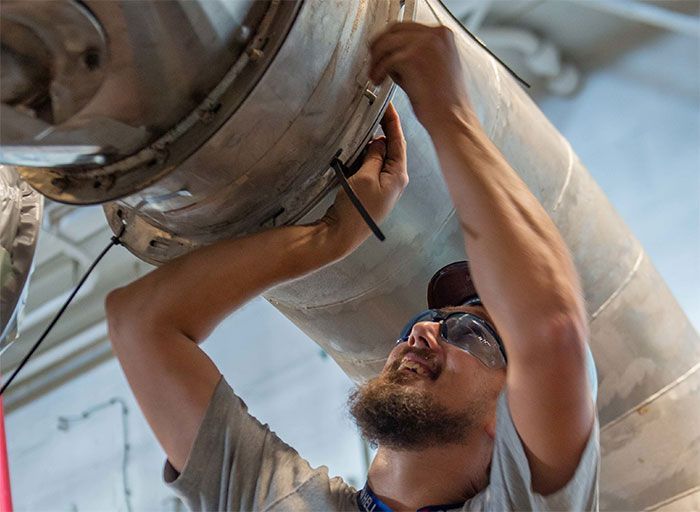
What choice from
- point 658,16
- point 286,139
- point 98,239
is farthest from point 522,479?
point 98,239

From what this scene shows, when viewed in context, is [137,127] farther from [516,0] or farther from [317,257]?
[516,0]

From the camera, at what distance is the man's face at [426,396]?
1.31 metres

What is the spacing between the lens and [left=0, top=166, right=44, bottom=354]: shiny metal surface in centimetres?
130

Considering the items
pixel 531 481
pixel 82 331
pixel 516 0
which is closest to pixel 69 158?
pixel 531 481

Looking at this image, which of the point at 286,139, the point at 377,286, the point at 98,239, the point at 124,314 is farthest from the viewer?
the point at 98,239

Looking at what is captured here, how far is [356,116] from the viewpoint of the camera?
45.5 inches

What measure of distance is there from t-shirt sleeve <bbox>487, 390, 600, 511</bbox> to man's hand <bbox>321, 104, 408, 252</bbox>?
23 cm

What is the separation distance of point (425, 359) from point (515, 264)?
35cm

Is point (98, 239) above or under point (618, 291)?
under

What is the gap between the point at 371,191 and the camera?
119 centimetres

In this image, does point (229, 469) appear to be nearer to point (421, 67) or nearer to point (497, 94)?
point (421, 67)

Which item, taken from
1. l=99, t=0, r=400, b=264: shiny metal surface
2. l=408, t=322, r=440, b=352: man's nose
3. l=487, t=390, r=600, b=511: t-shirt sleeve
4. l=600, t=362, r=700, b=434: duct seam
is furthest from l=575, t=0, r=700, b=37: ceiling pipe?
l=487, t=390, r=600, b=511: t-shirt sleeve

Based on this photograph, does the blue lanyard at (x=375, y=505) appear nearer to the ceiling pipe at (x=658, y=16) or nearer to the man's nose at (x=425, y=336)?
the man's nose at (x=425, y=336)

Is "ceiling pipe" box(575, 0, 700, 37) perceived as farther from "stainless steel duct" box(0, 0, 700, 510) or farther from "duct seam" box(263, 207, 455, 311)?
"duct seam" box(263, 207, 455, 311)
